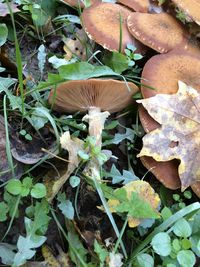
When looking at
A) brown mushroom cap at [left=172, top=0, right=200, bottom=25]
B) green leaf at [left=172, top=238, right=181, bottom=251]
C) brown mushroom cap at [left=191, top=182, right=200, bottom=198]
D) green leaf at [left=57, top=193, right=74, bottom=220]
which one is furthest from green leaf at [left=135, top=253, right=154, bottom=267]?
brown mushroom cap at [left=172, top=0, right=200, bottom=25]

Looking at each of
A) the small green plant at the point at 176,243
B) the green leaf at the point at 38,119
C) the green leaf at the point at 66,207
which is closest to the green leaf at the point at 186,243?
the small green plant at the point at 176,243

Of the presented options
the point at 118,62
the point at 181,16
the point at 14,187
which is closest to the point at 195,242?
the point at 14,187

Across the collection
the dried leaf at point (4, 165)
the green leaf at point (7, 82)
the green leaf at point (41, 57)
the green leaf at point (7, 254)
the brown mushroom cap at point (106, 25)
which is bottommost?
the green leaf at point (7, 254)

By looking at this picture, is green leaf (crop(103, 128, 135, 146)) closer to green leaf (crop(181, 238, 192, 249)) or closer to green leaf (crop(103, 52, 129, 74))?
green leaf (crop(103, 52, 129, 74))

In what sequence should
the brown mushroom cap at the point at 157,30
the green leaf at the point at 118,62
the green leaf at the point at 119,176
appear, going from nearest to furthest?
the green leaf at the point at 119,176
the green leaf at the point at 118,62
the brown mushroom cap at the point at 157,30

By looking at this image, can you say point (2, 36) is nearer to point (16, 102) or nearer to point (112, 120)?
point (16, 102)

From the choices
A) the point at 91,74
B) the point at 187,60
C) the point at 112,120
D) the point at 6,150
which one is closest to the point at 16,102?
the point at 6,150

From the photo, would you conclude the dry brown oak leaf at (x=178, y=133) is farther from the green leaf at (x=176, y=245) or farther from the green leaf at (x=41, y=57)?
the green leaf at (x=41, y=57)
